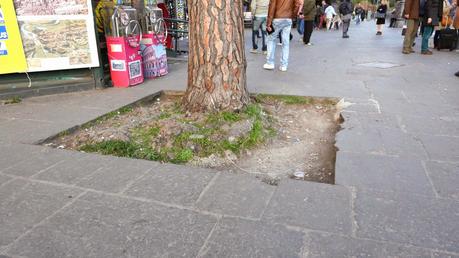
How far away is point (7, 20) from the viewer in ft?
17.3

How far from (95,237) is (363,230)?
1.67 m

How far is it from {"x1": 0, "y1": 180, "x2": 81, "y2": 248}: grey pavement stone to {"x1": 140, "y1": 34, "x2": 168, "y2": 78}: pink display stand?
4.42 metres

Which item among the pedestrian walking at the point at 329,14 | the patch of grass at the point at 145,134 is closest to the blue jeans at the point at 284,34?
the patch of grass at the point at 145,134

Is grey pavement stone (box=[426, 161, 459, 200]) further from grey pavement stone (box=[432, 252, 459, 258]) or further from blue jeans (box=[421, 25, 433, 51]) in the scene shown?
blue jeans (box=[421, 25, 433, 51])

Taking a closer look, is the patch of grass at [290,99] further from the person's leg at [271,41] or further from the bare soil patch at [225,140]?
the person's leg at [271,41]

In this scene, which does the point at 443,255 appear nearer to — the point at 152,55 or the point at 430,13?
the point at 152,55

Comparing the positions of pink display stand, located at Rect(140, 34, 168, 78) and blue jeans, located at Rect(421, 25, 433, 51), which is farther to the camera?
blue jeans, located at Rect(421, 25, 433, 51)

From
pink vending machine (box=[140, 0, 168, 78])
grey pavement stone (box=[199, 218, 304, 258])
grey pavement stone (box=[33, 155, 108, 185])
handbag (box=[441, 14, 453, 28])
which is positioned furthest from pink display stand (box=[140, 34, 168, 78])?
handbag (box=[441, 14, 453, 28])

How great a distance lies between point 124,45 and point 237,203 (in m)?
4.32

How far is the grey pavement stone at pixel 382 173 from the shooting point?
2.79 meters

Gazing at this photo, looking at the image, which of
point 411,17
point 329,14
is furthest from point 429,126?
point 329,14

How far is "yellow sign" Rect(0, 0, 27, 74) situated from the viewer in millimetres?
5234

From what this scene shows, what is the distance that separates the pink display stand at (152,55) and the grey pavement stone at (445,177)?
17.4 ft

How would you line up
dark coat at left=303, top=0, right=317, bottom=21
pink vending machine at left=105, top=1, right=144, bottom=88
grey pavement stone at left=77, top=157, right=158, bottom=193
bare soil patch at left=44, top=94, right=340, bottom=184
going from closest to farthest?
grey pavement stone at left=77, top=157, right=158, bottom=193 < bare soil patch at left=44, top=94, right=340, bottom=184 < pink vending machine at left=105, top=1, right=144, bottom=88 < dark coat at left=303, top=0, right=317, bottom=21
